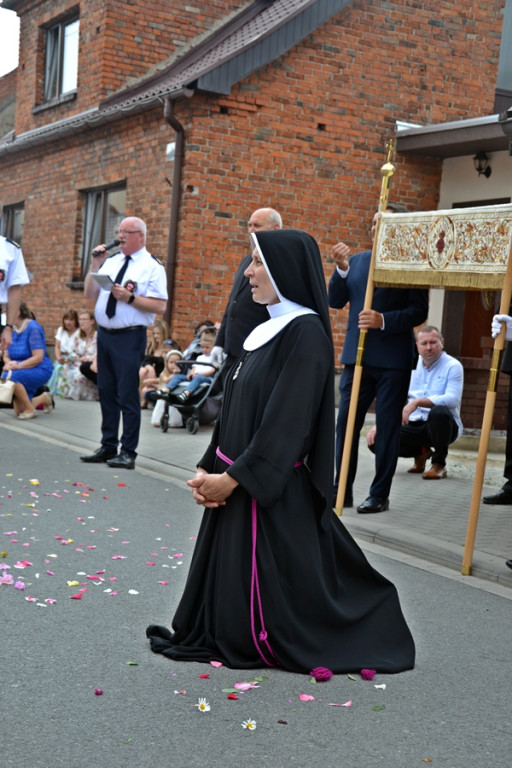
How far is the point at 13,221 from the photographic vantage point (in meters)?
23.3

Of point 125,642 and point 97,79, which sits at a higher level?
point 97,79

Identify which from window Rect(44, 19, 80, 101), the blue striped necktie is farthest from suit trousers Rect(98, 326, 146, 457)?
window Rect(44, 19, 80, 101)

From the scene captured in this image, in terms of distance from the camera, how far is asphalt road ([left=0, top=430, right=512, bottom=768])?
3.44 metres

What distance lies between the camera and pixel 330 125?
657 inches

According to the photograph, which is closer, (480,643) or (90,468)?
(480,643)

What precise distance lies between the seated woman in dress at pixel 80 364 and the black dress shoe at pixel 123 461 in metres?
6.78

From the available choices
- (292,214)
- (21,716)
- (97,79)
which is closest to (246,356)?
(21,716)

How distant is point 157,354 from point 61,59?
28.9 feet

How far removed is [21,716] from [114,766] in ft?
1.70

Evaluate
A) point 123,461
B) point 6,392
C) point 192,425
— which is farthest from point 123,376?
point 6,392

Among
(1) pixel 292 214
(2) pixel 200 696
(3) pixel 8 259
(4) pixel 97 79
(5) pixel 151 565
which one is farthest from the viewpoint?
(4) pixel 97 79

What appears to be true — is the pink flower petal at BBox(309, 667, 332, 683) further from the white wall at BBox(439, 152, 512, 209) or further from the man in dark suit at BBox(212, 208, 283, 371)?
the white wall at BBox(439, 152, 512, 209)

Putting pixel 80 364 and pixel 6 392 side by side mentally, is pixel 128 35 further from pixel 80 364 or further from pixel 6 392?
pixel 6 392

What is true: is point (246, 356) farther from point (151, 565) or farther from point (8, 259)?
point (8, 259)
